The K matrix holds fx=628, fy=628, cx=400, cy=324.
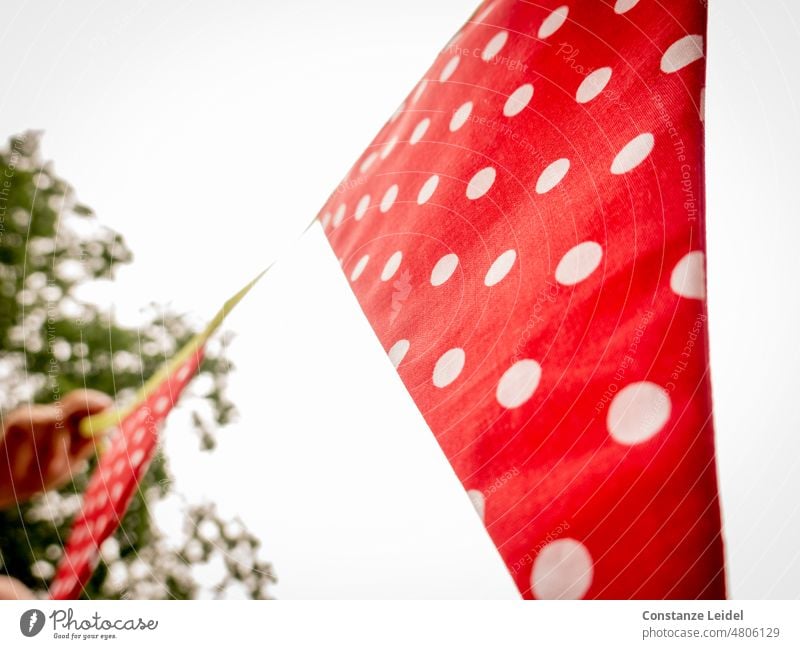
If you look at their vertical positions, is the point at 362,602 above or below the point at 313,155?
below

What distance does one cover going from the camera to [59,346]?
0.82 m

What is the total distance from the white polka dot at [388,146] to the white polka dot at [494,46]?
97 mm

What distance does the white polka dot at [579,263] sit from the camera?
39 centimetres

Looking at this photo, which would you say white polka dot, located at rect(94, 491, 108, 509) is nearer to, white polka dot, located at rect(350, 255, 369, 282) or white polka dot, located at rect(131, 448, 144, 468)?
white polka dot, located at rect(131, 448, 144, 468)

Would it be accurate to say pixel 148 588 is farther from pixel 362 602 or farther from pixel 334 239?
pixel 334 239

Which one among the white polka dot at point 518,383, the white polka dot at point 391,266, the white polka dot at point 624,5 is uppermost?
the white polka dot at point 624,5

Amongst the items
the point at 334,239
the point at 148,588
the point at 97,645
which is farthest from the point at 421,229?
the point at 148,588

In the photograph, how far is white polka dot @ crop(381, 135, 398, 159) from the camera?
53cm

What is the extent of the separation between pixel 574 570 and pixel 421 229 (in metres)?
0.26

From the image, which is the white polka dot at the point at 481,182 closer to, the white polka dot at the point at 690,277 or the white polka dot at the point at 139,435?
the white polka dot at the point at 690,277

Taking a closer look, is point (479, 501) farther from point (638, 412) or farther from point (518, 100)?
point (518, 100)

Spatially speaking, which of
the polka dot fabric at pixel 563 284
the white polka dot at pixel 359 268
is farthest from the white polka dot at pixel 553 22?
the white polka dot at pixel 359 268

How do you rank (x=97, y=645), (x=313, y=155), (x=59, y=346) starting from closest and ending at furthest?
1. (x=97, y=645)
2. (x=313, y=155)
3. (x=59, y=346)

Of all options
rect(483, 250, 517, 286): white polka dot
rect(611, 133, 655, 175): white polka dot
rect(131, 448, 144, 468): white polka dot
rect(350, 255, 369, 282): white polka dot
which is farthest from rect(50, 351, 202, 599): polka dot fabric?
rect(611, 133, 655, 175): white polka dot
